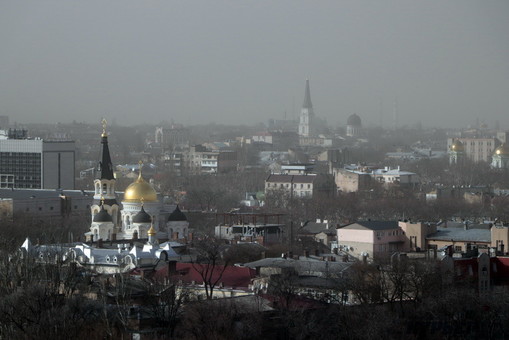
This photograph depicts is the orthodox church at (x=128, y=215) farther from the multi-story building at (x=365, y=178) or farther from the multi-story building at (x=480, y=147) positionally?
the multi-story building at (x=480, y=147)

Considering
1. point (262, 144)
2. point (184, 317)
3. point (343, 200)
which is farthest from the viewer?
point (262, 144)

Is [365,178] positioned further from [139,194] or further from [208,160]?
[139,194]

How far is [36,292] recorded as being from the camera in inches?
1468

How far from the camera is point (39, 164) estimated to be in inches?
3580

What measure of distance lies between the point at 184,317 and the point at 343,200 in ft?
168

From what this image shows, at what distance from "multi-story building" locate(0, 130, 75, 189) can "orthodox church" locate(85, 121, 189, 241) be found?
27.2 metres

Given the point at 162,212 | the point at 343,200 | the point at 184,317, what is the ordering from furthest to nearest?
the point at 343,200
the point at 162,212
the point at 184,317

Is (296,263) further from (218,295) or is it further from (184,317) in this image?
(184,317)

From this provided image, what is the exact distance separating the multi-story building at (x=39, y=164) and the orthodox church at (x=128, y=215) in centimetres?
2724

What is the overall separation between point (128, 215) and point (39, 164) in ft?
105

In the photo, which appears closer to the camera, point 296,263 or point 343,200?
point 296,263

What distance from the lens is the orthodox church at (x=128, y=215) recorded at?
58375 millimetres

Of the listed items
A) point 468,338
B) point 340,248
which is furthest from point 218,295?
point 340,248

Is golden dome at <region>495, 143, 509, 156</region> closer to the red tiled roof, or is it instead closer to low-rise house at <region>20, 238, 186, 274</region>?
the red tiled roof
